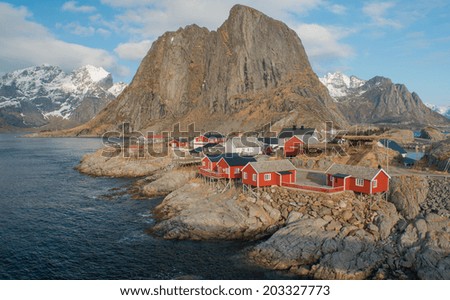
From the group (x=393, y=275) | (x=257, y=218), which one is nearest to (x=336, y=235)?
(x=393, y=275)

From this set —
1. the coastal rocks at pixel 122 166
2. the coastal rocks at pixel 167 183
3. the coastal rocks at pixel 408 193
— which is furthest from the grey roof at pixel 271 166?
the coastal rocks at pixel 122 166

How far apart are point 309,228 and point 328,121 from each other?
395 feet

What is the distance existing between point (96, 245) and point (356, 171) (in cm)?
3116

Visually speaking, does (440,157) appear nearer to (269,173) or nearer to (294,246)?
(269,173)

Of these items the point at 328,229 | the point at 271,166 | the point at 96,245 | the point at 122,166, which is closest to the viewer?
the point at 328,229

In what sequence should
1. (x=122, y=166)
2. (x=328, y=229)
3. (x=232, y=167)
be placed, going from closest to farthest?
(x=328, y=229)
(x=232, y=167)
(x=122, y=166)

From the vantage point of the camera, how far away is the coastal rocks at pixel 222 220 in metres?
36.9

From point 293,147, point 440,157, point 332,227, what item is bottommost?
point 332,227

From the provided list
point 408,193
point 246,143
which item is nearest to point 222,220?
point 408,193

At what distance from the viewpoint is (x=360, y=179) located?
130ft

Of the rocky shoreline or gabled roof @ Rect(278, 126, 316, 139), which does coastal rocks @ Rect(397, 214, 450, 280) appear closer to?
the rocky shoreline

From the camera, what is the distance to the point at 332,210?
37.3 meters

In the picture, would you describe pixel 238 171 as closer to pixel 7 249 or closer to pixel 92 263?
pixel 92 263

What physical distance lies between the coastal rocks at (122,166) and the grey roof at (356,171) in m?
45.9
